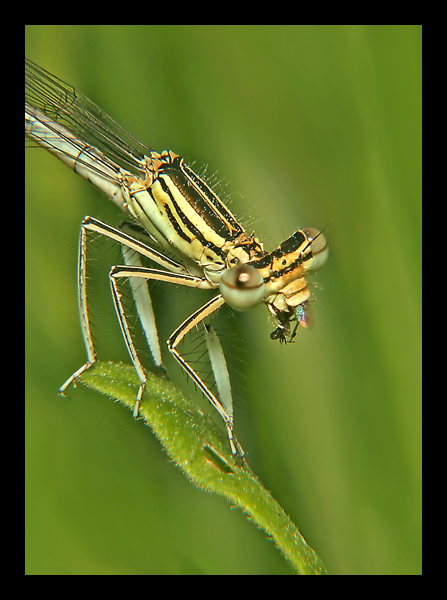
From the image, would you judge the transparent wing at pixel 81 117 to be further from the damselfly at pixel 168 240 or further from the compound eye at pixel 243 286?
the compound eye at pixel 243 286

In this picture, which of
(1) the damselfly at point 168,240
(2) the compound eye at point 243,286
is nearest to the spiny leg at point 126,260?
(1) the damselfly at point 168,240

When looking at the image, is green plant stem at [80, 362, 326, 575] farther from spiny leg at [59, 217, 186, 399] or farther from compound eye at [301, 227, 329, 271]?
compound eye at [301, 227, 329, 271]

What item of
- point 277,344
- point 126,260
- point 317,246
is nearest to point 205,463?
point 277,344

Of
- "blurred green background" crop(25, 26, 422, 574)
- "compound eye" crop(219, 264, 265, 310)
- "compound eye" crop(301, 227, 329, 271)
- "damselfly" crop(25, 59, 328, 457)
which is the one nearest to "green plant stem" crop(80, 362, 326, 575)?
"blurred green background" crop(25, 26, 422, 574)

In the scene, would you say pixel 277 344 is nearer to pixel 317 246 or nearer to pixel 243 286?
pixel 243 286

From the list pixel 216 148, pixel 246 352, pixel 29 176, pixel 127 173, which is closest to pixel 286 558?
pixel 246 352

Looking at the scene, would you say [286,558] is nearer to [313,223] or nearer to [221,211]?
[313,223]

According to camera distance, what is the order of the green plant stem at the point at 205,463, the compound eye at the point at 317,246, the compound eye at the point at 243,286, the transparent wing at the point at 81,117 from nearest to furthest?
the green plant stem at the point at 205,463
the compound eye at the point at 243,286
the compound eye at the point at 317,246
the transparent wing at the point at 81,117
